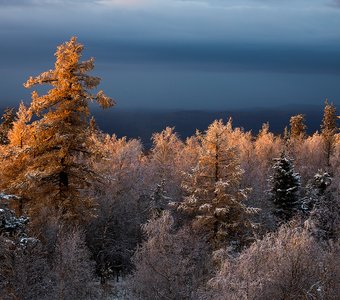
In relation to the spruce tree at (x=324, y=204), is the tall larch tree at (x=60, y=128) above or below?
above

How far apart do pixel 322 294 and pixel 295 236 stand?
96.9 inches

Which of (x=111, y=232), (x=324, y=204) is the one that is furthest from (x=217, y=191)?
(x=324, y=204)

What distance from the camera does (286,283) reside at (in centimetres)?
1878

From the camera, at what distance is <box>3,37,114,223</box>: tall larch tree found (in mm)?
22984

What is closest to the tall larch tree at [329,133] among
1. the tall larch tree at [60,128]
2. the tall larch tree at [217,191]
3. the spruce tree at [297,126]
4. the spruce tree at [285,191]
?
the spruce tree at [297,126]

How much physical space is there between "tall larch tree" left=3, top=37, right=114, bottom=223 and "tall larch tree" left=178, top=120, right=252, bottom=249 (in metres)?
9.46

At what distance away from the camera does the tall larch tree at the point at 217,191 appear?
99.0 ft

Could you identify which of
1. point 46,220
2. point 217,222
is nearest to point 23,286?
point 46,220

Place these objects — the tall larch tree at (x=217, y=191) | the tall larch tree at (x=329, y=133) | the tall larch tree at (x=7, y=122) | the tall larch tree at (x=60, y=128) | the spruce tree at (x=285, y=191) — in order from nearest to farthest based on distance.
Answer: the tall larch tree at (x=60, y=128) < the tall larch tree at (x=217, y=191) < the spruce tree at (x=285, y=191) < the tall larch tree at (x=7, y=122) < the tall larch tree at (x=329, y=133)

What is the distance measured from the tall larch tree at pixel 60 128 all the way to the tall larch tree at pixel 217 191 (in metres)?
9.46

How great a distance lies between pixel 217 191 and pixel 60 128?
11.4m

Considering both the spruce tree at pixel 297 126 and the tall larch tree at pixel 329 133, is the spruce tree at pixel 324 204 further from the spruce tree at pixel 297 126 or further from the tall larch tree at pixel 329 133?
the spruce tree at pixel 297 126

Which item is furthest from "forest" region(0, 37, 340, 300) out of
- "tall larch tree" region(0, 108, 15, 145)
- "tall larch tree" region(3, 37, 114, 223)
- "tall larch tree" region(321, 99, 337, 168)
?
"tall larch tree" region(321, 99, 337, 168)

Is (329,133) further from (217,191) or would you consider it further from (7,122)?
(217,191)
